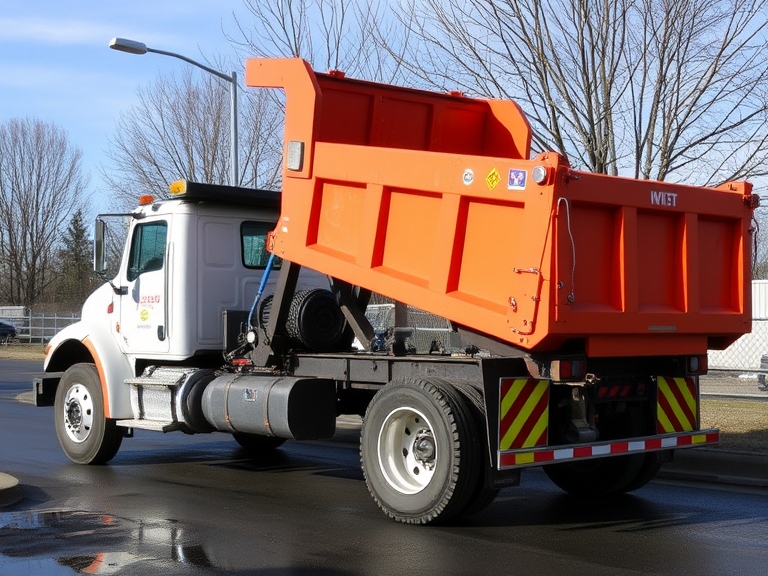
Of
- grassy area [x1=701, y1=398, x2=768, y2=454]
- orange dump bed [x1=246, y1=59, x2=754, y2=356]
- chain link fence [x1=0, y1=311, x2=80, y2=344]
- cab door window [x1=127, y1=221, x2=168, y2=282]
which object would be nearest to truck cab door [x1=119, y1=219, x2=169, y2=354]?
cab door window [x1=127, y1=221, x2=168, y2=282]

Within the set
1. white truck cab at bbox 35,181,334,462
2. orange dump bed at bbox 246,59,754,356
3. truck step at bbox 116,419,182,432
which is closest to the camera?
orange dump bed at bbox 246,59,754,356

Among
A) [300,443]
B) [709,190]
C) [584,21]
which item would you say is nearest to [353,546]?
[709,190]

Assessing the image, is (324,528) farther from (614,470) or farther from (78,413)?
(78,413)

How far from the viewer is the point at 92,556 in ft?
22.8

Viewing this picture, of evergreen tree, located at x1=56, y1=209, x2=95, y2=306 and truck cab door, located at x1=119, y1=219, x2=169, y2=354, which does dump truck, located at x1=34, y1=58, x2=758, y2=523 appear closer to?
truck cab door, located at x1=119, y1=219, x2=169, y2=354

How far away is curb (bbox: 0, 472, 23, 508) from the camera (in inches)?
346

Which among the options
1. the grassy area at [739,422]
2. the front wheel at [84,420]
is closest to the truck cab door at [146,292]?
the front wheel at [84,420]

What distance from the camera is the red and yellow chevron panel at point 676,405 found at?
334 inches

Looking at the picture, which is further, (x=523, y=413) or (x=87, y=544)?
(x=523, y=413)

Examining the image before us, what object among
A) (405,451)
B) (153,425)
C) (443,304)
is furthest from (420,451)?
(153,425)

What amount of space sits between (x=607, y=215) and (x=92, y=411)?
6114mm

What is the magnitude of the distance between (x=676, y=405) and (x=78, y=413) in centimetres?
627

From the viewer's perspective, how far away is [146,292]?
11.1m

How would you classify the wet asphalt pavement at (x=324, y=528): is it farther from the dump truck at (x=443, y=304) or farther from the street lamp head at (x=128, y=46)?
the street lamp head at (x=128, y=46)
